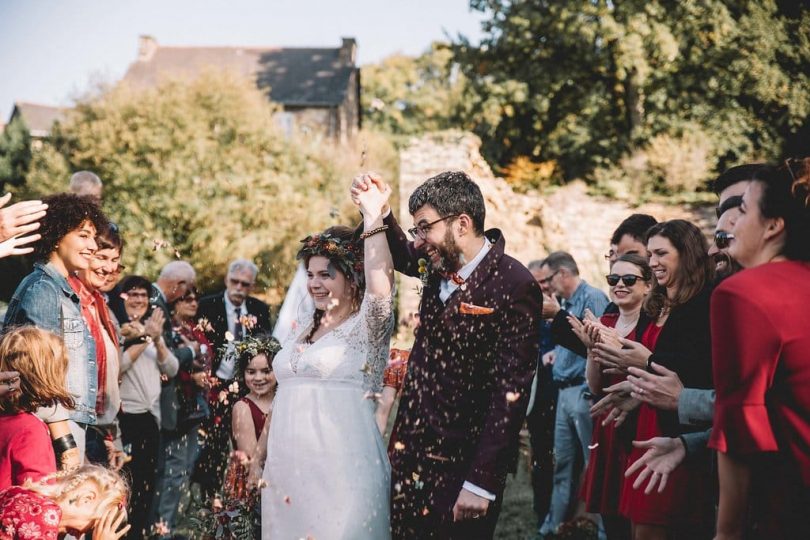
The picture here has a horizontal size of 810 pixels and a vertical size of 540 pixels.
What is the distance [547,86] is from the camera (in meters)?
22.0

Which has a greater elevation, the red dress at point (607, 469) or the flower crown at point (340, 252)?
the flower crown at point (340, 252)

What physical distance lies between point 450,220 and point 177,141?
70.6ft

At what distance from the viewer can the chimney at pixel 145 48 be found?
40219 mm

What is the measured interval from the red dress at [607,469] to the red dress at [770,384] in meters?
1.76

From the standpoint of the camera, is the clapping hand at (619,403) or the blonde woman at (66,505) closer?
the blonde woman at (66,505)

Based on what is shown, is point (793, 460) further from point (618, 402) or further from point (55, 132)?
point (55, 132)

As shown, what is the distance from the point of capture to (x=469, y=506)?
316 cm

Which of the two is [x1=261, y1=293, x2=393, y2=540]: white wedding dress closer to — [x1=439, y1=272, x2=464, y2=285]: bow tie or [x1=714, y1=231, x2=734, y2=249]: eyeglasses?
[x1=439, y1=272, x2=464, y2=285]: bow tie

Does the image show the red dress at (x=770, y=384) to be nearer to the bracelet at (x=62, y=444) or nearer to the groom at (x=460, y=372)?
Result: the groom at (x=460, y=372)

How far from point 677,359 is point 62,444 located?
300cm

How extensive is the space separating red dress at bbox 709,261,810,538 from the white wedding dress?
191cm

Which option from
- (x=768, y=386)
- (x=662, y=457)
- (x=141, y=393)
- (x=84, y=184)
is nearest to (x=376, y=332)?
(x=662, y=457)

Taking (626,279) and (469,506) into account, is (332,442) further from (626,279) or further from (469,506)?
(626,279)

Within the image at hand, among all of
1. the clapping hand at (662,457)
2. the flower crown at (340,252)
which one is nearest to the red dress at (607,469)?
the clapping hand at (662,457)
